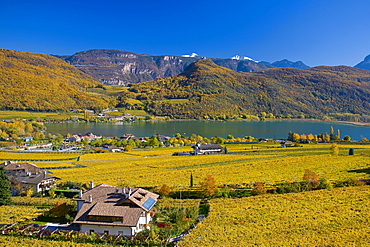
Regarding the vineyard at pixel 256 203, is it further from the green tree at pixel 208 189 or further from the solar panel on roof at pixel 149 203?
the solar panel on roof at pixel 149 203

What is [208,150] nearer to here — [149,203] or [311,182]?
[311,182]

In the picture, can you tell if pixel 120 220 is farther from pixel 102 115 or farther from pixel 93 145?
pixel 102 115

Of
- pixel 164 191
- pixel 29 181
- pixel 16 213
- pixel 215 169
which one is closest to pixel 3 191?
pixel 16 213

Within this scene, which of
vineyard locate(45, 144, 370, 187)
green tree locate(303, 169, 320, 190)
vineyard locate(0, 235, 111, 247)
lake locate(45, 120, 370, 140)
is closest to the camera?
vineyard locate(0, 235, 111, 247)

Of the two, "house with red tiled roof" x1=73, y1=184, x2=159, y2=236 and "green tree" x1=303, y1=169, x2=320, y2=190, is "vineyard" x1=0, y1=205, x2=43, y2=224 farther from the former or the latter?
"green tree" x1=303, y1=169, x2=320, y2=190

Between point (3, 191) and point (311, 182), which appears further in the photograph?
point (311, 182)

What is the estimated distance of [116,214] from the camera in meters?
20.8

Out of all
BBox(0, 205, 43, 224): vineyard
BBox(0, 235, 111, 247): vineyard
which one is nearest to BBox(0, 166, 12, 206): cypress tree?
BBox(0, 205, 43, 224): vineyard

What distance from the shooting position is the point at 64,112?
193 metres

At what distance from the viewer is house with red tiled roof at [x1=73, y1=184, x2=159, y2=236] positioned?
803 inches

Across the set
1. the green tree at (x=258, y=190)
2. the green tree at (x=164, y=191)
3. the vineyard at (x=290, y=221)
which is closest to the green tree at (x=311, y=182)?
the vineyard at (x=290, y=221)

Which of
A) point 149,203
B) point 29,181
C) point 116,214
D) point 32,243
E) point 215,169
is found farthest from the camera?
point 215,169

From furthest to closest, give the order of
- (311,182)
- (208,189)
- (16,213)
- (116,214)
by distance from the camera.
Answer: (311,182) → (208,189) → (16,213) → (116,214)

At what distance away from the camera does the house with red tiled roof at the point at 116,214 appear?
803 inches
